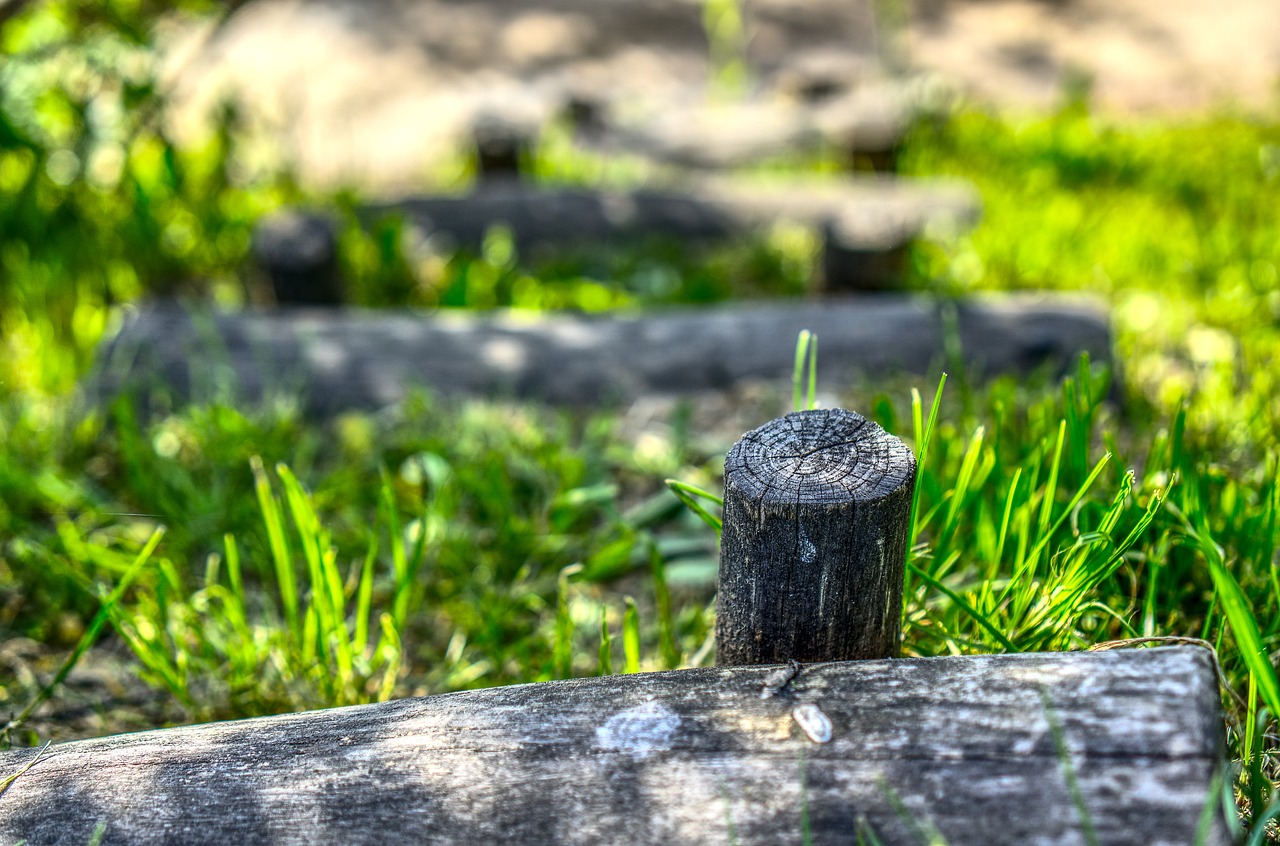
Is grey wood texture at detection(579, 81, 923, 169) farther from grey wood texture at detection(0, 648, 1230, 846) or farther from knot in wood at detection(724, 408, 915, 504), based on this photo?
grey wood texture at detection(0, 648, 1230, 846)

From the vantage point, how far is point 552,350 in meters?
2.92

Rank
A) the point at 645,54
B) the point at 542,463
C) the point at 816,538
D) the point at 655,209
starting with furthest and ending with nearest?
the point at 645,54, the point at 655,209, the point at 542,463, the point at 816,538

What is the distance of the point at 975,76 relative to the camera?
6.91 meters

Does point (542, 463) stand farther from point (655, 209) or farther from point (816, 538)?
point (655, 209)

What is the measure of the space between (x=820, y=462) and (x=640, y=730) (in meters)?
0.39

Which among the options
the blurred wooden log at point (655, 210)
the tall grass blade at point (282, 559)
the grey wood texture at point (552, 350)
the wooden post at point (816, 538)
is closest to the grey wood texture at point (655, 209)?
the blurred wooden log at point (655, 210)

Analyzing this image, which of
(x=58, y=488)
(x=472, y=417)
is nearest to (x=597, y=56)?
(x=472, y=417)

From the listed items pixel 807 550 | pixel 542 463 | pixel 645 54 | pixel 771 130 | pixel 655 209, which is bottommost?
pixel 542 463

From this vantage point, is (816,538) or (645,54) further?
(645,54)

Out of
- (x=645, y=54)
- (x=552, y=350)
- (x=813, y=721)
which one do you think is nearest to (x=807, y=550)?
(x=813, y=721)

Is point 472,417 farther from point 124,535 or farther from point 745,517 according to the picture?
point 745,517

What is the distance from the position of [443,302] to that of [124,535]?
1450 mm

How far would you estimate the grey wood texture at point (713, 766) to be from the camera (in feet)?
3.11

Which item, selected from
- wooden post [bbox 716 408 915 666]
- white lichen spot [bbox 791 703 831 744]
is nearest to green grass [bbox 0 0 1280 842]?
wooden post [bbox 716 408 915 666]
